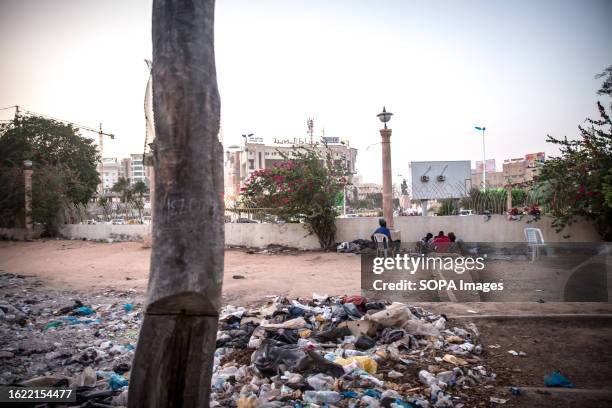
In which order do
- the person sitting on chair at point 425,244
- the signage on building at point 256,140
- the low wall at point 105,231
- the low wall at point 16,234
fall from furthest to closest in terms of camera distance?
the signage on building at point 256,140 < the low wall at point 16,234 < the low wall at point 105,231 < the person sitting on chair at point 425,244

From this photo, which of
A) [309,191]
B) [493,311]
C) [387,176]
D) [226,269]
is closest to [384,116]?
[387,176]

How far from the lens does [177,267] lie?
6.19ft

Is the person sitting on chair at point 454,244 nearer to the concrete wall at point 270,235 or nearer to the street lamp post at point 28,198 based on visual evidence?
the concrete wall at point 270,235

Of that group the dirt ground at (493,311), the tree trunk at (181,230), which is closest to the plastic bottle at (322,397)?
the dirt ground at (493,311)

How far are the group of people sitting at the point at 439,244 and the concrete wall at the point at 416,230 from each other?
2.70 feet

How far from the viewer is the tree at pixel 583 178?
10.4 metres

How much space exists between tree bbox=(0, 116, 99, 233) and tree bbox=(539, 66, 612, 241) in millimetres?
22234

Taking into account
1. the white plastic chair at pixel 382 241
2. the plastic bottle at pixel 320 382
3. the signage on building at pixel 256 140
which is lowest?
the plastic bottle at pixel 320 382

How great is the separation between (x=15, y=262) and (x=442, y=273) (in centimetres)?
1375

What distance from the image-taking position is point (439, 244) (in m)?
10.7

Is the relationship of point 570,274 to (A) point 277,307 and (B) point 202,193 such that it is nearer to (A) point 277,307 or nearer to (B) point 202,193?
(A) point 277,307

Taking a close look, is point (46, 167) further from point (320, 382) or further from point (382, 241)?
point (320, 382)

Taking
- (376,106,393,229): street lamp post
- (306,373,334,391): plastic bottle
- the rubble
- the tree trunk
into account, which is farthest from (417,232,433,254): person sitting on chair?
the tree trunk

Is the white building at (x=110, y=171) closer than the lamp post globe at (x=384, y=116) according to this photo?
No
